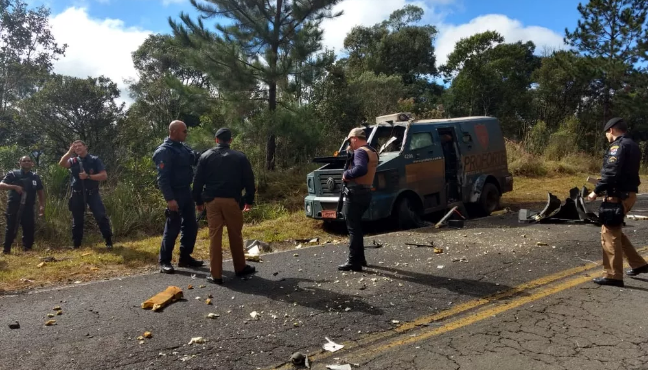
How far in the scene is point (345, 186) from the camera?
6219 millimetres

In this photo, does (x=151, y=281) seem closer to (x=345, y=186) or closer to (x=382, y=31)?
(x=345, y=186)

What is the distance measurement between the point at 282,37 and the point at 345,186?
29.4 feet

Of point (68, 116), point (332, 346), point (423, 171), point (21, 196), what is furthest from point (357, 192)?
point (68, 116)

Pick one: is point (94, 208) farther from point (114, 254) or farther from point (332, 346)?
point (332, 346)

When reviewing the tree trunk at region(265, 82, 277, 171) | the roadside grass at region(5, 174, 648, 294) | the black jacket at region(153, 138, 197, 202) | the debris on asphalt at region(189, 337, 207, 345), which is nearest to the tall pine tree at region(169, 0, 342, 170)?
the tree trunk at region(265, 82, 277, 171)

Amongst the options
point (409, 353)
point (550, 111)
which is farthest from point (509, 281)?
point (550, 111)

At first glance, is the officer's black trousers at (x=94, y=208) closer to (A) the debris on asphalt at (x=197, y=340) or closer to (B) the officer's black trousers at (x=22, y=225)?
(B) the officer's black trousers at (x=22, y=225)

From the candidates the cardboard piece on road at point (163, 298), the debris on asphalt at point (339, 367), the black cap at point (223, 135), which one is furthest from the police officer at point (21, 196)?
the debris on asphalt at point (339, 367)

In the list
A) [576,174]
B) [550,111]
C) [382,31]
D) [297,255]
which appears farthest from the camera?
[382,31]

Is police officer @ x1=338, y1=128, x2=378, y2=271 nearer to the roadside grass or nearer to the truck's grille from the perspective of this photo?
the roadside grass

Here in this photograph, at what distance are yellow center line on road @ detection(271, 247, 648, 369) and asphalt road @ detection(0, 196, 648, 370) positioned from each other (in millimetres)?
16

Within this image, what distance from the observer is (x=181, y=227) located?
6.71m

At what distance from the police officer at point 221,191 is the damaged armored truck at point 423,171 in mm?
2892

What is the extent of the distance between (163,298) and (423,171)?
590 centimetres
